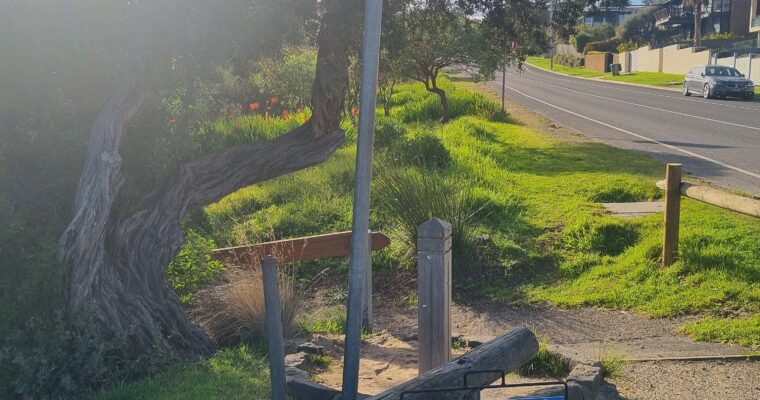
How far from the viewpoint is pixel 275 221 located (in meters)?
11.4

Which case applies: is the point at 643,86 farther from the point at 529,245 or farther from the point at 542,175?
the point at 529,245

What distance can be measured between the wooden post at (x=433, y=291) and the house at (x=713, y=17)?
71365 millimetres

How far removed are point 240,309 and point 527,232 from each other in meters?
4.37

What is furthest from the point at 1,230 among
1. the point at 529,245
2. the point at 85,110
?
the point at 529,245

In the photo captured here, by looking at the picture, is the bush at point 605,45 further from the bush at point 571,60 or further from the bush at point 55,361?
the bush at point 55,361

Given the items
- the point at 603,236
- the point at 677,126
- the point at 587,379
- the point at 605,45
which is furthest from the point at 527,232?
the point at 605,45

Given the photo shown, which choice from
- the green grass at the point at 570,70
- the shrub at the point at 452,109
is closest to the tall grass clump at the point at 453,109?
the shrub at the point at 452,109

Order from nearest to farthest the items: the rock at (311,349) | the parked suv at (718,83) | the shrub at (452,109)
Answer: the rock at (311,349)
the shrub at (452,109)
the parked suv at (718,83)

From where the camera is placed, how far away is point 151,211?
5.84 m

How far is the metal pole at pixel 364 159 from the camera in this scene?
12.3 ft

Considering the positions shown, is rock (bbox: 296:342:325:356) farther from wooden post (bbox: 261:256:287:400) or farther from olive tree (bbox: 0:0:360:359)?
wooden post (bbox: 261:256:287:400)

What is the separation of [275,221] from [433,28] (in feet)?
11.0

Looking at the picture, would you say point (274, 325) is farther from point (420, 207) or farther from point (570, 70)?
point (570, 70)

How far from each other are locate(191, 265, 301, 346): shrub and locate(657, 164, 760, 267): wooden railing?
11.7 feet
